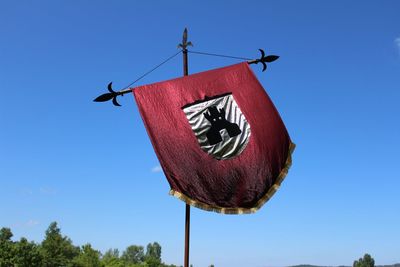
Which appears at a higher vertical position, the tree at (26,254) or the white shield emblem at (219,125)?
the white shield emblem at (219,125)

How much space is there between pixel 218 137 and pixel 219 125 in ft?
1.14

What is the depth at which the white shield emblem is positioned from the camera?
10.4 metres

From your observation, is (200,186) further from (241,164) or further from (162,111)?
(162,111)

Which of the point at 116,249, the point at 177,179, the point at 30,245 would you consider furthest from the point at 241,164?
→ the point at 116,249

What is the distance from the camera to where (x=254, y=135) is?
34.6 feet

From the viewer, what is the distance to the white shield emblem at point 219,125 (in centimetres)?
1038

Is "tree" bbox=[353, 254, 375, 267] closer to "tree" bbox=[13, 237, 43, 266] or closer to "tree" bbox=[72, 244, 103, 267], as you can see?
"tree" bbox=[72, 244, 103, 267]

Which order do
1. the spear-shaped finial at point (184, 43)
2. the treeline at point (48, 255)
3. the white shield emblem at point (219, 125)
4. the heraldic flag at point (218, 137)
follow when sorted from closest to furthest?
the heraldic flag at point (218, 137) < the white shield emblem at point (219, 125) < the spear-shaped finial at point (184, 43) < the treeline at point (48, 255)

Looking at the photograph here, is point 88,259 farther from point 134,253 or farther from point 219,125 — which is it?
point 134,253

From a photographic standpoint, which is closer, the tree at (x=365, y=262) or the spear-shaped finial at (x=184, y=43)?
the spear-shaped finial at (x=184, y=43)

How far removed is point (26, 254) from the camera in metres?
63.9

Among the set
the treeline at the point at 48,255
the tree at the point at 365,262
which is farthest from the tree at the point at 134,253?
the tree at the point at 365,262

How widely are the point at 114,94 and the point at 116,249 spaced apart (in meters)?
147

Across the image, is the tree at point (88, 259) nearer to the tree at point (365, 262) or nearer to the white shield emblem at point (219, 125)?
the white shield emblem at point (219, 125)
